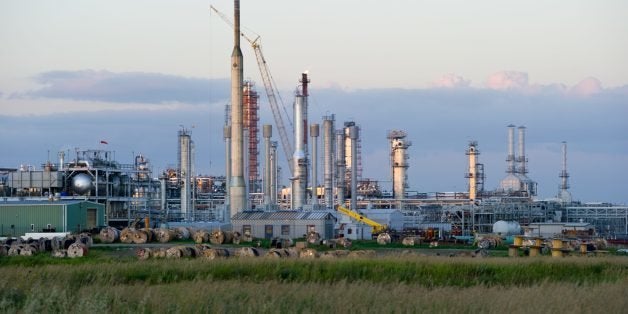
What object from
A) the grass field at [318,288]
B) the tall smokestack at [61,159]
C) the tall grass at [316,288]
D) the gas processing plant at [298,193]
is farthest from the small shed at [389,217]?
the tall grass at [316,288]

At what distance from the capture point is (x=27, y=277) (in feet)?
88.1

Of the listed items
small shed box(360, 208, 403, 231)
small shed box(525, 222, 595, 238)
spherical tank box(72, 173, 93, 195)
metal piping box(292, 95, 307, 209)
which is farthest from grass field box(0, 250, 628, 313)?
metal piping box(292, 95, 307, 209)

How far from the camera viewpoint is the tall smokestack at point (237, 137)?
77.7m

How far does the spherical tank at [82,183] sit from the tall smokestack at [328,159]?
2780 cm

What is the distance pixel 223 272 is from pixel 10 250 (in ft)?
67.3

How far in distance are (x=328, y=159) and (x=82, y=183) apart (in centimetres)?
2968

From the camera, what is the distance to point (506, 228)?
309 ft

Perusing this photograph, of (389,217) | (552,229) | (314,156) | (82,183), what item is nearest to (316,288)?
(82,183)

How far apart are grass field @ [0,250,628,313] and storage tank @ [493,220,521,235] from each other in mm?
55495

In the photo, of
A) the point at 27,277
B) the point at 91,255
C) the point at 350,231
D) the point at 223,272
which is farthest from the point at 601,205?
the point at 27,277

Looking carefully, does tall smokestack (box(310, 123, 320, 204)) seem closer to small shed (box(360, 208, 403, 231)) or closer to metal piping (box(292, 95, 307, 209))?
metal piping (box(292, 95, 307, 209))

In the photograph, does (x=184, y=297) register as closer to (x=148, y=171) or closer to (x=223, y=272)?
(x=223, y=272)

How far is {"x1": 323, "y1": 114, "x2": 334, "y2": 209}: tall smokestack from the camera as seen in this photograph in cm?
10794

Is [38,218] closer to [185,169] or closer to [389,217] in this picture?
[185,169]
